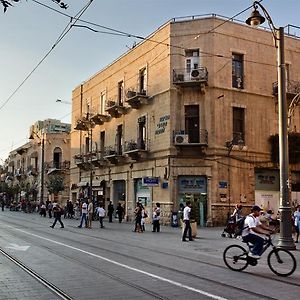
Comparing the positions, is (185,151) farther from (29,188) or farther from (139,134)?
(29,188)

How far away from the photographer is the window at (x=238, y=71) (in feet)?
107

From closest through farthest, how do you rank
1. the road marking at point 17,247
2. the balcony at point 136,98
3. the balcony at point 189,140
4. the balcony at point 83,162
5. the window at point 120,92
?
the road marking at point 17,247
the balcony at point 189,140
the balcony at point 136,98
the window at point 120,92
the balcony at point 83,162

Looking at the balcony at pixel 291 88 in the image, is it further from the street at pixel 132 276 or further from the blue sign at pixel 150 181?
the street at pixel 132 276

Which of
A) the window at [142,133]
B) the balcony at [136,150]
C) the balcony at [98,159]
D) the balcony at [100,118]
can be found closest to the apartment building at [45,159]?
the balcony at [98,159]

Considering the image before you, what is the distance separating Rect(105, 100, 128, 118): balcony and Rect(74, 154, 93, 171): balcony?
6.71 metres

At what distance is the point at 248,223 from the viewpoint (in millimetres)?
11367

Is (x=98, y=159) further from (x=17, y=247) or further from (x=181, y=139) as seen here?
(x=17, y=247)

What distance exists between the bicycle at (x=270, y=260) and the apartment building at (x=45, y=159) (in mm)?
49916

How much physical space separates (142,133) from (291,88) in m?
11.8

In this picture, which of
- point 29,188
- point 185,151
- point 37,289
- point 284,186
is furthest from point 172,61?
point 29,188

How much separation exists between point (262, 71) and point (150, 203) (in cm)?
1270

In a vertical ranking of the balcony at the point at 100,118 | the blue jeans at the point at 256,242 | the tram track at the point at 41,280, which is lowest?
the tram track at the point at 41,280

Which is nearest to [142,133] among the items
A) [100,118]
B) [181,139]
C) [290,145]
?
[181,139]

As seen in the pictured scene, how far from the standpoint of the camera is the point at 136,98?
3528 centimetres
